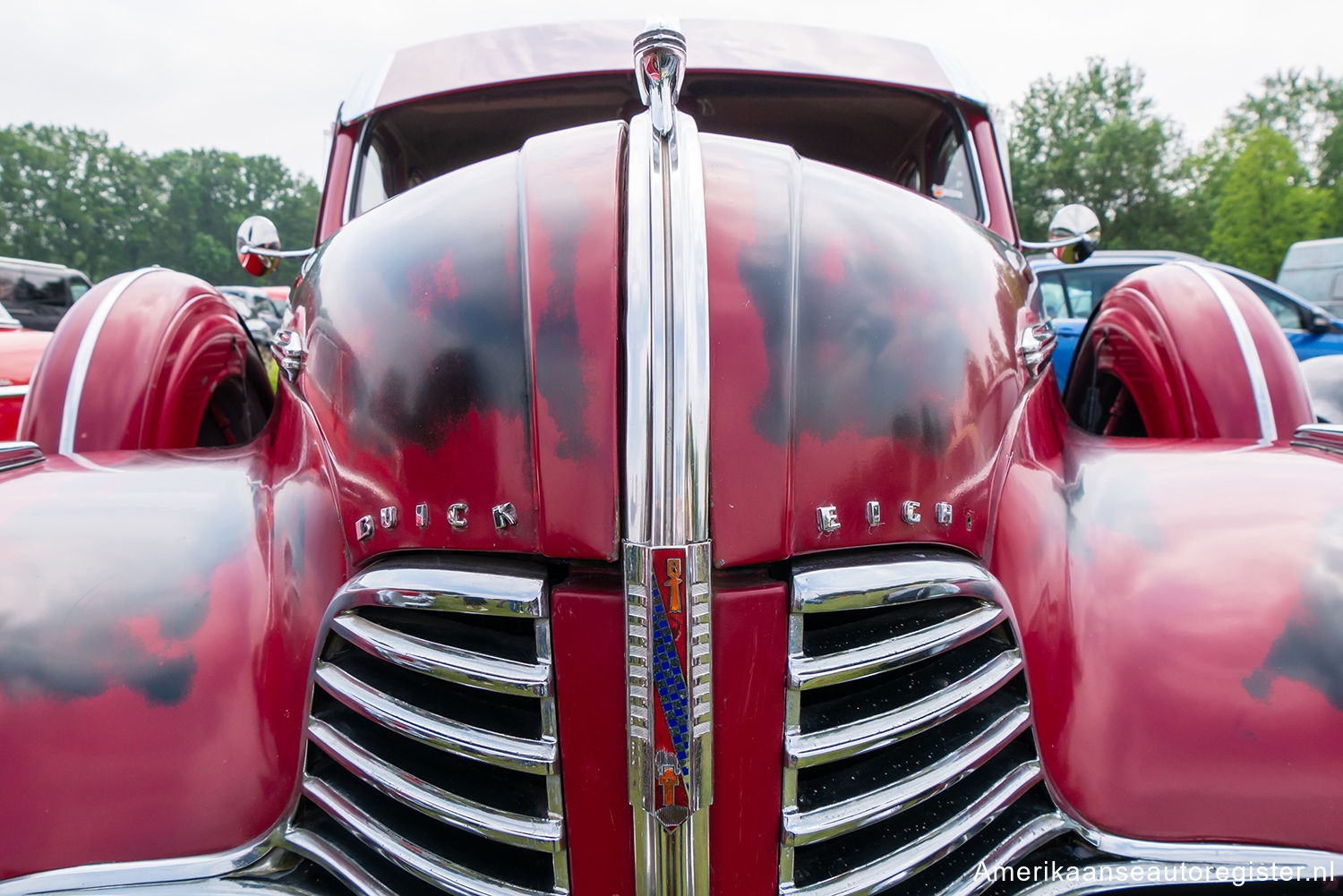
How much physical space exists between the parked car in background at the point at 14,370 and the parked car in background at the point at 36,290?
21.8ft

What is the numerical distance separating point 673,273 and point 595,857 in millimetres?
816

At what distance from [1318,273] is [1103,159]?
27029 millimetres

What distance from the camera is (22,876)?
3.78ft

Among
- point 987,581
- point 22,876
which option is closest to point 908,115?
point 987,581

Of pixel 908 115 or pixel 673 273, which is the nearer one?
pixel 673 273

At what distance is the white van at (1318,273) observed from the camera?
13.3 m

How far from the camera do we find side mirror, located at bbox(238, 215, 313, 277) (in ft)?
8.71

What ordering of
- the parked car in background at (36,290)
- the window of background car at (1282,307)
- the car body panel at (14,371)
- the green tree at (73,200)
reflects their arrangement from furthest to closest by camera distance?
the green tree at (73,200) < the parked car in background at (36,290) < the window of background car at (1282,307) < the car body panel at (14,371)

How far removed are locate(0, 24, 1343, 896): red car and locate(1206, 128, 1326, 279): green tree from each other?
37564mm

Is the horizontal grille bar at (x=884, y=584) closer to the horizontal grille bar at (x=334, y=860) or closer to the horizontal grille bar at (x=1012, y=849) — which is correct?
the horizontal grille bar at (x=1012, y=849)

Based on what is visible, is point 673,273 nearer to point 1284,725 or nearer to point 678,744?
point 678,744

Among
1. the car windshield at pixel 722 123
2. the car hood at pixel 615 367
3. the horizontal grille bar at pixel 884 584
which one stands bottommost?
the horizontal grille bar at pixel 884 584

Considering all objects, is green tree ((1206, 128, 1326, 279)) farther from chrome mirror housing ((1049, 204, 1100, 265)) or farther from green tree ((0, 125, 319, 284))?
green tree ((0, 125, 319, 284))

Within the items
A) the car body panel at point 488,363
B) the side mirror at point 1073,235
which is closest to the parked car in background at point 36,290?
the car body panel at point 488,363
